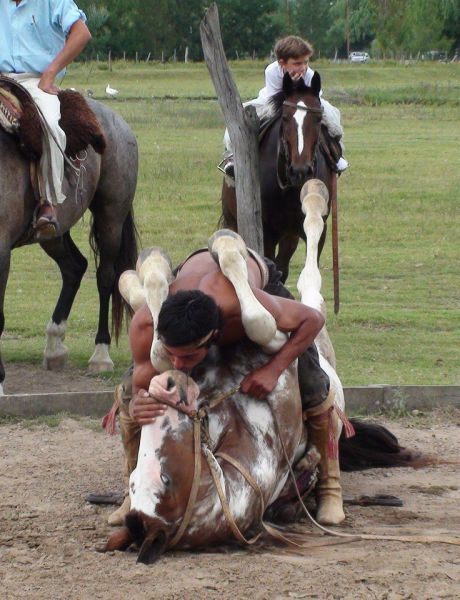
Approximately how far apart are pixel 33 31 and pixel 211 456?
5.10 meters

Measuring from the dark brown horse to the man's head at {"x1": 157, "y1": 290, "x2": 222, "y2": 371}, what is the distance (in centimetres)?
469

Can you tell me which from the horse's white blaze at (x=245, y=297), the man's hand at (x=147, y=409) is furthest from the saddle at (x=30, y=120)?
the man's hand at (x=147, y=409)

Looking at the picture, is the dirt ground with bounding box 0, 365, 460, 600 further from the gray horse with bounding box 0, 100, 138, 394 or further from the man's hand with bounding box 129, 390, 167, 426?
the gray horse with bounding box 0, 100, 138, 394

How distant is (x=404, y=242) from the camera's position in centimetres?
1658

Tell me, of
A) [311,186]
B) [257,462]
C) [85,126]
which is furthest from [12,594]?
[85,126]

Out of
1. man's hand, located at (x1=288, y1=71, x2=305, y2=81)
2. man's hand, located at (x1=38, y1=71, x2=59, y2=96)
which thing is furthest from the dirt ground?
man's hand, located at (x1=288, y1=71, x2=305, y2=81)

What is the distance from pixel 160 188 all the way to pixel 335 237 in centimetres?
1067

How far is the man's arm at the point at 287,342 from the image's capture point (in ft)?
18.5

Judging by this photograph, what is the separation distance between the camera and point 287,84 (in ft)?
32.8

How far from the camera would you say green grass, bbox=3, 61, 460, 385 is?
420 inches

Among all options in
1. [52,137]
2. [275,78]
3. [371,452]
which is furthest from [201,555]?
[275,78]

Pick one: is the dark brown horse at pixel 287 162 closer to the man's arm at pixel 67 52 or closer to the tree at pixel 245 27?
the man's arm at pixel 67 52

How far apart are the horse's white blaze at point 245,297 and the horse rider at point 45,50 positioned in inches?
142

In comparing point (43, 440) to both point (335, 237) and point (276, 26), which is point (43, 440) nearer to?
point (335, 237)
